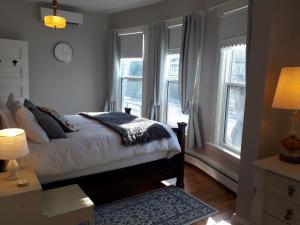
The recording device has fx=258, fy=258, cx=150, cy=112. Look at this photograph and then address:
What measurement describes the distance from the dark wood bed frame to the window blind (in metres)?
2.18

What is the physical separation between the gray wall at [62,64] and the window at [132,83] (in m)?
0.44

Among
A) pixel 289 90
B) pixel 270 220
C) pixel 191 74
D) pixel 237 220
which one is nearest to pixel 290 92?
pixel 289 90

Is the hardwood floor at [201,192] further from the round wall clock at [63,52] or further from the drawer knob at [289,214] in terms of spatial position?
the round wall clock at [63,52]

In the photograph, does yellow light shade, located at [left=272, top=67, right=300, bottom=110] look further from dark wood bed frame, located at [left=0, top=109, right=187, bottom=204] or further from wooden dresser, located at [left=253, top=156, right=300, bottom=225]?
dark wood bed frame, located at [left=0, top=109, right=187, bottom=204]

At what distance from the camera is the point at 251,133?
213 cm

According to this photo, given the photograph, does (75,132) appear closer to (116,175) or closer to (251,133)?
(116,175)

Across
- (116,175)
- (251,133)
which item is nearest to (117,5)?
(116,175)

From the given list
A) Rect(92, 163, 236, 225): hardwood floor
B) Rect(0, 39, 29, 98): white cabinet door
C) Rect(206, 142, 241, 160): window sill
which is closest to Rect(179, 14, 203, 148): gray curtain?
Rect(206, 142, 241, 160): window sill

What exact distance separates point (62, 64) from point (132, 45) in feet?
4.52

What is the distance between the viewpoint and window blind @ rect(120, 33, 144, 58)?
15.3 ft

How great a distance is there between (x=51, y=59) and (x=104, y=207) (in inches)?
126

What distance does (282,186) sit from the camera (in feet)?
5.56

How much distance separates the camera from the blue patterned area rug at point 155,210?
2.38 metres

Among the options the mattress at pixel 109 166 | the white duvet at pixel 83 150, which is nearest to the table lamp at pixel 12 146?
the white duvet at pixel 83 150
